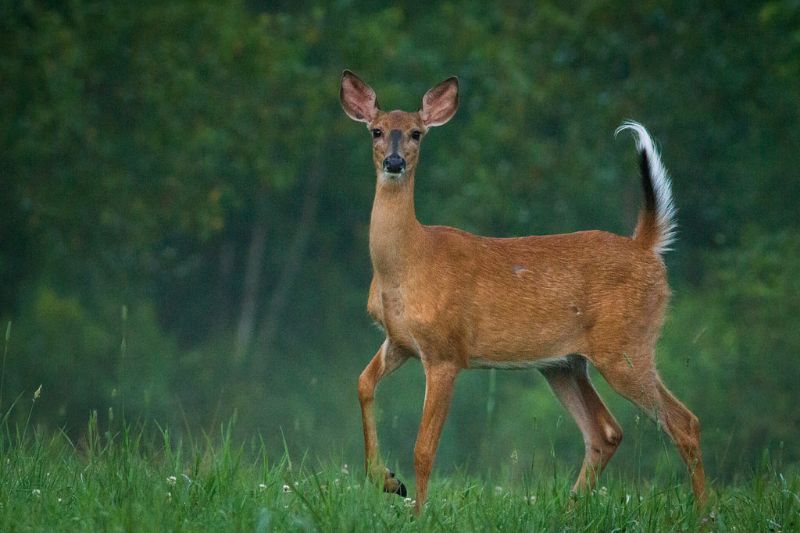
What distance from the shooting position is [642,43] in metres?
26.0

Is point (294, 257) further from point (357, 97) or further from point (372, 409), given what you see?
point (372, 409)

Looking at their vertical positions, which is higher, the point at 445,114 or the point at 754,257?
the point at 445,114

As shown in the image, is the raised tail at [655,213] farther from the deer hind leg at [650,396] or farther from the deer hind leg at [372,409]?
the deer hind leg at [372,409]

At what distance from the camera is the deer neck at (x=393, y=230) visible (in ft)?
24.7

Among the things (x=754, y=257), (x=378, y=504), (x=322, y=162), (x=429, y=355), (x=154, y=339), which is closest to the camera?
(x=378, y=504)

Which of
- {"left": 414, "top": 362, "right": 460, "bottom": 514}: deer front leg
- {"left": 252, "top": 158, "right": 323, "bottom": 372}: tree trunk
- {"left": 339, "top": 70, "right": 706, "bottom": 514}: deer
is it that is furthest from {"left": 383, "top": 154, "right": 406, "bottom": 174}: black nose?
{"left": 252, "top": 158, "right": 323, "bottom": 372}: tree trunk

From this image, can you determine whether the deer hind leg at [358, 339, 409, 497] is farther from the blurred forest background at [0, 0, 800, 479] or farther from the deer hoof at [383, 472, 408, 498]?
the blurred forest background at [0, 0, 800, 479]

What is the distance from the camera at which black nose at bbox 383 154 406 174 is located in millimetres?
7426

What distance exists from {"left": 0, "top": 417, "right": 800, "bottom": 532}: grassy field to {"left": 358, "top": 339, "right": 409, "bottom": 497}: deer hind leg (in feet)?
0.35

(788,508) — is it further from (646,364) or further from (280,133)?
(280,133)

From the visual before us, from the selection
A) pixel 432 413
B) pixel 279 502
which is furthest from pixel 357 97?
pixel 279 502

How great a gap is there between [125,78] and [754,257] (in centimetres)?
1011

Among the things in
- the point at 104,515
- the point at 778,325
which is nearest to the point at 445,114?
the point at 104,515

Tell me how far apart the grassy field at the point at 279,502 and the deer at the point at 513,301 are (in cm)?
63
